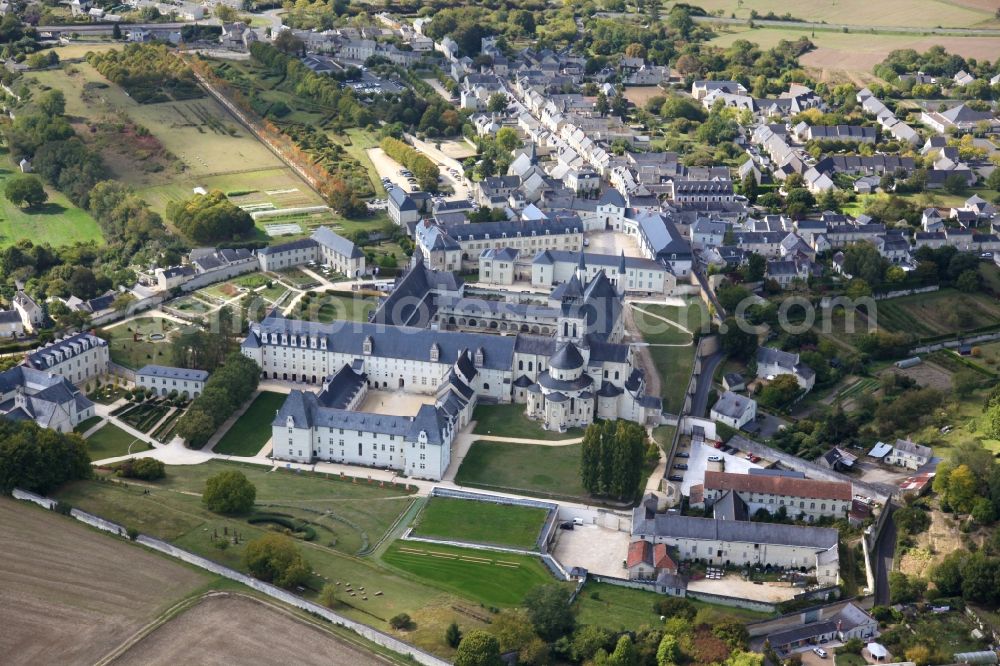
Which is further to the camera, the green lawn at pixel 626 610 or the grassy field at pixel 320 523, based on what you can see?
the green lawn at pixel 626 610

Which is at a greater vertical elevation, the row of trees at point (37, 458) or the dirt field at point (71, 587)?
the row of trees at point (37, 458)

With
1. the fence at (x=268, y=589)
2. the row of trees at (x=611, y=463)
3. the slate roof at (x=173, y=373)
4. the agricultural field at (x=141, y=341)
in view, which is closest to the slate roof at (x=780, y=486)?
the row of trees at (x=611, y=463)

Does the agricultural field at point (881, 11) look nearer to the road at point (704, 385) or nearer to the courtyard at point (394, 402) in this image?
the road at point (704, 385)

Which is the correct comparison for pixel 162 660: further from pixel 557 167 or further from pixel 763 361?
pixel 557 167

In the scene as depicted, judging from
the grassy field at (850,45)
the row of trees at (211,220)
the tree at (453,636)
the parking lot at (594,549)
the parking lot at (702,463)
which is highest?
the grassy field at (850,45)

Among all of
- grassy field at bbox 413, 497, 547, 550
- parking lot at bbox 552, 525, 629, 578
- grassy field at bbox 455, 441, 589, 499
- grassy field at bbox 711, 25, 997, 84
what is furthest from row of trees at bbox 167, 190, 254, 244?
grassy field at bbox 711, 25, 997, 84

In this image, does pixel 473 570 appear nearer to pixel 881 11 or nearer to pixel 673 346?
pixel 673 346

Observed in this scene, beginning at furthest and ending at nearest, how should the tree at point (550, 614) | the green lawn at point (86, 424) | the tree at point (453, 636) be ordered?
the green lawn at point (86, 424), the tree at point (550, 614), the tree at point (453, 636)

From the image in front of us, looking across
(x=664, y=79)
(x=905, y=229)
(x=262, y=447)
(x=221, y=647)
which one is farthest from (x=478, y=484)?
(x=664, y=79)
